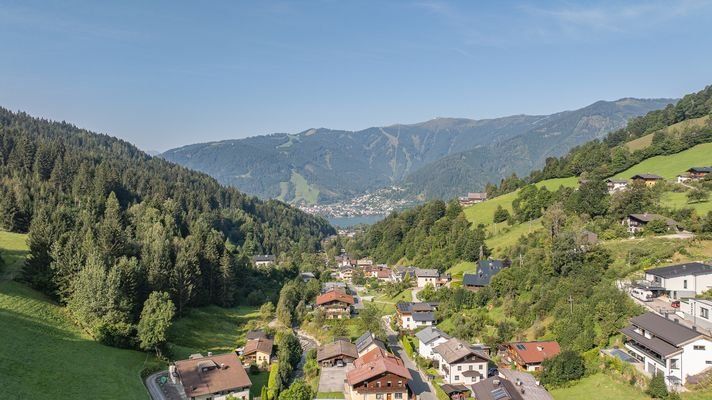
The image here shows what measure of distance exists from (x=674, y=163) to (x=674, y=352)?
6357 centimetres

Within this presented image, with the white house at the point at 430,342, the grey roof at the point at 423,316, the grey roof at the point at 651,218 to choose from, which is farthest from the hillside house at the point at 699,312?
the grey roof at the point at 423,316

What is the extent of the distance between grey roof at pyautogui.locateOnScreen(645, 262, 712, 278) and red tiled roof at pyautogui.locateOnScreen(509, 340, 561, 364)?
36.2ft

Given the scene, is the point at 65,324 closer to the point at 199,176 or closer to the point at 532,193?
the point at 532,193

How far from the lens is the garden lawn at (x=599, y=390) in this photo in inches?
1214

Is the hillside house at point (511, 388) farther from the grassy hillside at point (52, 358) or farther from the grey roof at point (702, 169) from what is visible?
the grey roof at point (702, 169)

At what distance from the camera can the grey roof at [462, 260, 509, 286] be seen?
60.5 m

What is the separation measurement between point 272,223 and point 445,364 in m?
122

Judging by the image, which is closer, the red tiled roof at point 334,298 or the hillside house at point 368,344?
the hillside house at point 368,344

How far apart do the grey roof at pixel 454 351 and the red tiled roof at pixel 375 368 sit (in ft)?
13.4

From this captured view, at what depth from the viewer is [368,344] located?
148ft

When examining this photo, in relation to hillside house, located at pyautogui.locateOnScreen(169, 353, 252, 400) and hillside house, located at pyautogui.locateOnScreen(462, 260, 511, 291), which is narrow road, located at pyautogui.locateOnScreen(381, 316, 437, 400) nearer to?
hillside house, located at pyautogui.locateOnScreen(462, 260, 511, 291)

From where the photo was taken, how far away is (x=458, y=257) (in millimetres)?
78938

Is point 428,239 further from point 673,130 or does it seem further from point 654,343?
point 654,343

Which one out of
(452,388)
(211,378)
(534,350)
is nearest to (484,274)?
(534,350)
